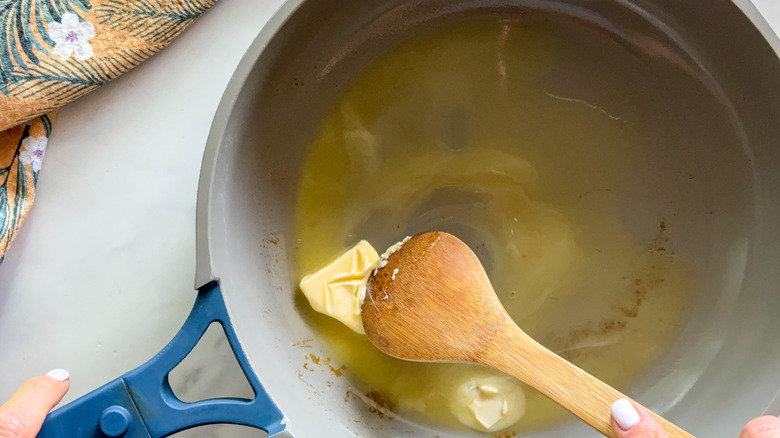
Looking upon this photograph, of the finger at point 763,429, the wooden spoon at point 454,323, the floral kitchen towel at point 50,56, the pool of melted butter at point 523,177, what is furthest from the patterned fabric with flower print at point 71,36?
the finger at point 763,429

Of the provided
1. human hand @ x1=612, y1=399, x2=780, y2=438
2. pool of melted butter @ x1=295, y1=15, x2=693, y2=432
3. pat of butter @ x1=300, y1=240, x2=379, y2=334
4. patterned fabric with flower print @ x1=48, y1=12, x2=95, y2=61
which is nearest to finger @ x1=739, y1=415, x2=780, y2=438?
human hand @ x1=612, y1=399, x2=780, y2=438

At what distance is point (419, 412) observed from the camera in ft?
2.44

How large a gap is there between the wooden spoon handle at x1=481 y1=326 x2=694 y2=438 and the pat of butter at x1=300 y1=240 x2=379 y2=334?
0.59 ft

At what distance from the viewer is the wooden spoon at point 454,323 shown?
590 mm

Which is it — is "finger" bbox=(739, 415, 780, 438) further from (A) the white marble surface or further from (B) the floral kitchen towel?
(B) the floral kitchen towel

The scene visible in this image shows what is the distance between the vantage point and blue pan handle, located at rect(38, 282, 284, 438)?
506 mm

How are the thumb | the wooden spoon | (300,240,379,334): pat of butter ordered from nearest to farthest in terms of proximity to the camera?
the thumb
the wooden spoon
(300,240,379,334): pat of butter

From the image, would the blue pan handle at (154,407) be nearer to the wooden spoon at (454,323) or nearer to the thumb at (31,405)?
the thumb at (31,405)

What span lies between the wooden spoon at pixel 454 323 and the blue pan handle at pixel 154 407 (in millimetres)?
183

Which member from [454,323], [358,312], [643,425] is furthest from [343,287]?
[643,425]

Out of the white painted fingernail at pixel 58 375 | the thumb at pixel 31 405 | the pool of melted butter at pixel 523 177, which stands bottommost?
the thumb at pixel 31 405

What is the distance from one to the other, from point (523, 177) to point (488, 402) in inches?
12.6

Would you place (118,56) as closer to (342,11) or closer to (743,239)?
(342,11)

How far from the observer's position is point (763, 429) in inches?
19.6
